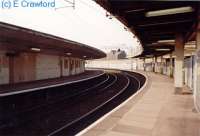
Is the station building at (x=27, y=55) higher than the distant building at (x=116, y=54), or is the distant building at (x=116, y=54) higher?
the distant building at (x=116, y=54)

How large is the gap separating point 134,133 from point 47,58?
31.2 meters

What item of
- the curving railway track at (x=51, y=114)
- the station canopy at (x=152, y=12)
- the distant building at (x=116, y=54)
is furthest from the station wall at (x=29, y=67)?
the distant building at (x=116, y=54)

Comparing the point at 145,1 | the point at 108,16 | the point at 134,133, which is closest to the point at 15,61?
the point at 108,16

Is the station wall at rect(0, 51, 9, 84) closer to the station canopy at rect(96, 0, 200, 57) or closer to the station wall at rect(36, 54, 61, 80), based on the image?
the station wall at rect(36, 54, 61, 80)

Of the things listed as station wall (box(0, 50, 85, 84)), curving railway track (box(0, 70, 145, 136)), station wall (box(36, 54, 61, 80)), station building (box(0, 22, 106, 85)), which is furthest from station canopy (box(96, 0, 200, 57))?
station wall (box(36, 54, 61, 80))

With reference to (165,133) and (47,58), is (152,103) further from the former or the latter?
(47,58)

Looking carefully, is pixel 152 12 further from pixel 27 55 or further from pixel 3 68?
A: pixel 27 55

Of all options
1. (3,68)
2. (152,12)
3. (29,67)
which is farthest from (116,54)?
(152,12)

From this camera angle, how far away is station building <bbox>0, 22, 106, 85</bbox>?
22686mm

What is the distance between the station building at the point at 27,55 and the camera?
2269cm

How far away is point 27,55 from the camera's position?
34.8 metres

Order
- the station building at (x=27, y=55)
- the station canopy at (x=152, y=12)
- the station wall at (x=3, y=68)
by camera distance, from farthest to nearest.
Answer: the station wall at (x=3, y=68) → the station building at (x=27, y=55) → the station canopy at (x=152, y=12)

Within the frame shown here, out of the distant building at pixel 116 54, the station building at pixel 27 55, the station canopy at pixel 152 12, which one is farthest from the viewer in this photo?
the distant building at pixel 116 54

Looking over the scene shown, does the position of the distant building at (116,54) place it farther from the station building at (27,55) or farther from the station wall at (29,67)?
the station building at (27,55)
